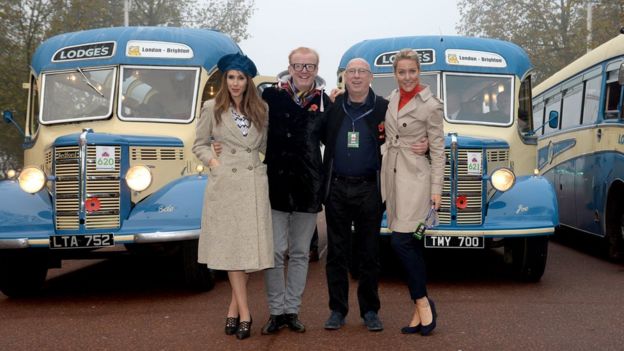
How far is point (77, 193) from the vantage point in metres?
6.85

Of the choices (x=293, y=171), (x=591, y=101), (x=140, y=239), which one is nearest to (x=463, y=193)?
(x=293, y=171)

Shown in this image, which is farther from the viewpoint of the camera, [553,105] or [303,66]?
[553,105]

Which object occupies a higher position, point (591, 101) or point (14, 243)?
point (591, 101)

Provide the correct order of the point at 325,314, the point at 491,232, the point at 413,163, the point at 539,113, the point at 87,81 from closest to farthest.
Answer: the point at 413,163 < the point at 325,314 < the point at 491,232 < the point at 87,81 < the point at 539,113

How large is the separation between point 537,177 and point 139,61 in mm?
4621

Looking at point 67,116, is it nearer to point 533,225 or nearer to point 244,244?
point 244,244

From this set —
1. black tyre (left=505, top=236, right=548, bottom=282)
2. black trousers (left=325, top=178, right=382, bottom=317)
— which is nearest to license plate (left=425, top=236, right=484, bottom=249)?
black tyre (left=505, top=236, right=548, bottom=282)

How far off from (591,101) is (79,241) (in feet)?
24.5

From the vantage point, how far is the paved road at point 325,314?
17.6 feet

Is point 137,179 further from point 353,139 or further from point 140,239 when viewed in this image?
point 353,139

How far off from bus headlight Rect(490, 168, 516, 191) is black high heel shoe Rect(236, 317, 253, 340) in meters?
3.22

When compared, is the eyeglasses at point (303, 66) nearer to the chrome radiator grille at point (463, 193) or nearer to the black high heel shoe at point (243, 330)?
the black high heel shoe at point (243, 330)

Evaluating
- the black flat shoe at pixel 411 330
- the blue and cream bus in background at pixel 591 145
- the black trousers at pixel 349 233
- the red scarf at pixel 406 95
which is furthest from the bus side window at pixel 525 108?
the black flat shoe at pixel 411 330

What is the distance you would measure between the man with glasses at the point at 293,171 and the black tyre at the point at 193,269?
172 cm
